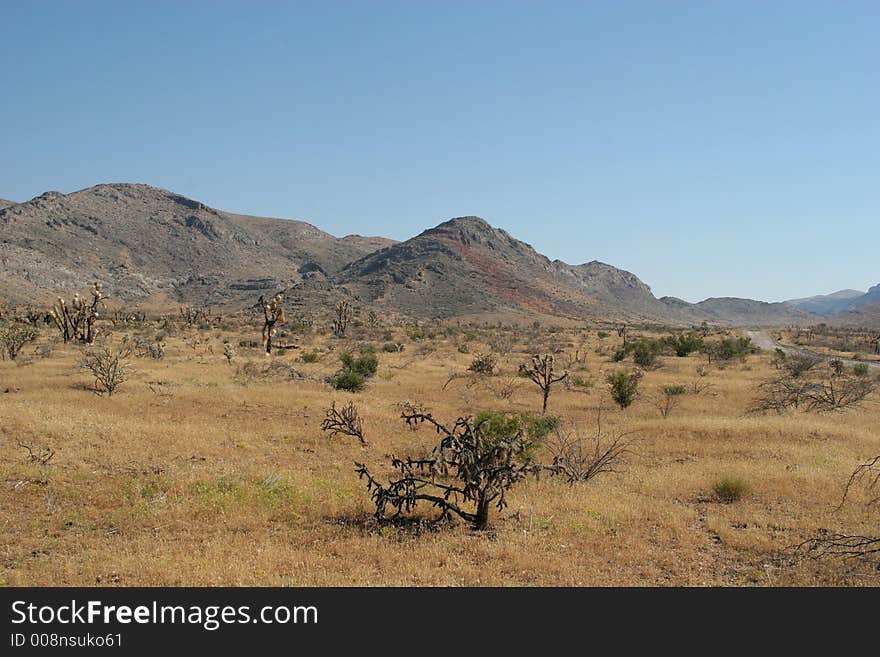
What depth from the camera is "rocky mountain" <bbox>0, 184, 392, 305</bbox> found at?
350ft

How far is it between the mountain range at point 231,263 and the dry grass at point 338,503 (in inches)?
3292

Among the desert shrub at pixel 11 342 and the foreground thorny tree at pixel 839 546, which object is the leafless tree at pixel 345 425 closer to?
the foreground thorny tree at pixel 839 546

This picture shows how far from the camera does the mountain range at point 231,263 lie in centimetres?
11044

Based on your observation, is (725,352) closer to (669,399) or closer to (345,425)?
(669,399)

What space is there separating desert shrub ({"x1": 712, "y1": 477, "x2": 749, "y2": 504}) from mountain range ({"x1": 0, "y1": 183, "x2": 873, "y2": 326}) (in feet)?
302

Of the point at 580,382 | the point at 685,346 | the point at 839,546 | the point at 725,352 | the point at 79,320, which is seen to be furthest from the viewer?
the point at 685,346

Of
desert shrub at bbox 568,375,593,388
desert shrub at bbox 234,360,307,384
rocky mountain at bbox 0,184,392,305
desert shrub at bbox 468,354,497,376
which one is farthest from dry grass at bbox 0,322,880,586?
rocky mountain at bbox 0,184,392,305

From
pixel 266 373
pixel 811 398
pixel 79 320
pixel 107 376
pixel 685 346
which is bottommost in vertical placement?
pixel 811 398

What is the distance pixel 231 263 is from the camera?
14450cm

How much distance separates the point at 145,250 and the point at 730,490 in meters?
146

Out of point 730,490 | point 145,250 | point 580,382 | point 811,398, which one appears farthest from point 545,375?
point 145,250

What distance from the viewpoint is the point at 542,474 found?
43.5 ft

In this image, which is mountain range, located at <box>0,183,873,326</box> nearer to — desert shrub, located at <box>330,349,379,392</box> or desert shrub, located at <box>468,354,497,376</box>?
desert shrub, located at <box>468,354,497,376</box>
